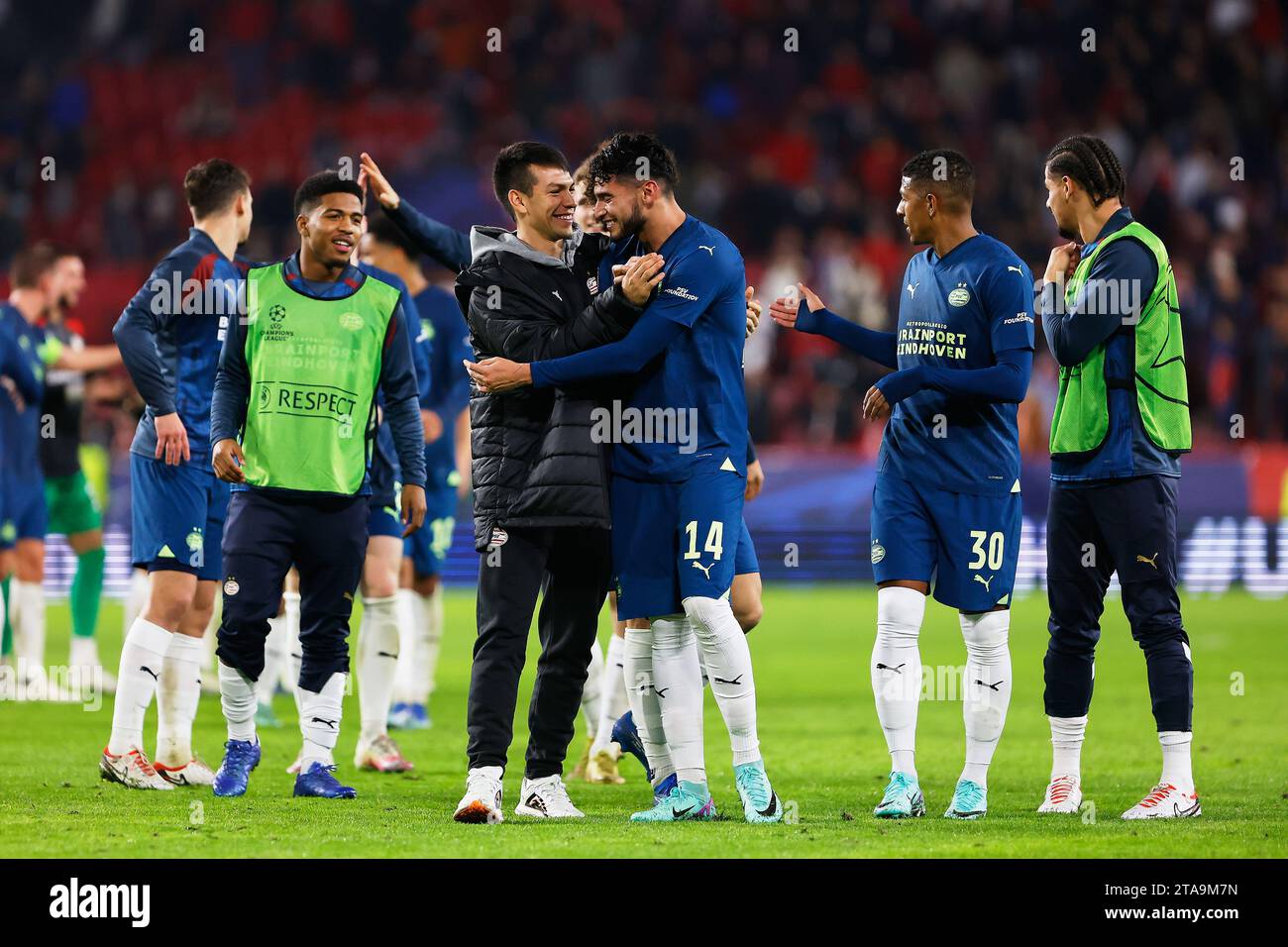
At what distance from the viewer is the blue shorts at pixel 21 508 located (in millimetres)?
11289

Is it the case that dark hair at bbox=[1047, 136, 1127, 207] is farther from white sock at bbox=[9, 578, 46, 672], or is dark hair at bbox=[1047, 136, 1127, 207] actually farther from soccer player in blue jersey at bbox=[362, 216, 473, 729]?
white sock at bbox=[9, 578, 46, 672]

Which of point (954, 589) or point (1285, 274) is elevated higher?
point (1285, 274)

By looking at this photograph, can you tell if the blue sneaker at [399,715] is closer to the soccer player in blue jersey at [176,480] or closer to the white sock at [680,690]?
the soccer player in blue jersey at [176,480]

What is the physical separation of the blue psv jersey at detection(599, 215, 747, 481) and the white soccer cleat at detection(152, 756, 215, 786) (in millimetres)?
2522

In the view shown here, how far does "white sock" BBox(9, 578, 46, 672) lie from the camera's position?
1122cm

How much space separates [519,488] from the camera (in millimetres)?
6227

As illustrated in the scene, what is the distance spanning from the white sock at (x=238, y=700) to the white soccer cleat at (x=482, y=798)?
137 cm

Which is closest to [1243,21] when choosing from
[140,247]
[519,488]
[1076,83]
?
[1076,83]

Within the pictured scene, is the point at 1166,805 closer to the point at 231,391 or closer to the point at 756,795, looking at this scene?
the point at 756,795

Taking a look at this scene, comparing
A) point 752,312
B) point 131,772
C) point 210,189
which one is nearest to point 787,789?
point 752,312

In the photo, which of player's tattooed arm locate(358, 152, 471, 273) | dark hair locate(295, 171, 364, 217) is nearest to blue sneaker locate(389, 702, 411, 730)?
player's tattooed arm locate(358, 152, 471, 273)

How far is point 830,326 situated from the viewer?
6.95 metres
